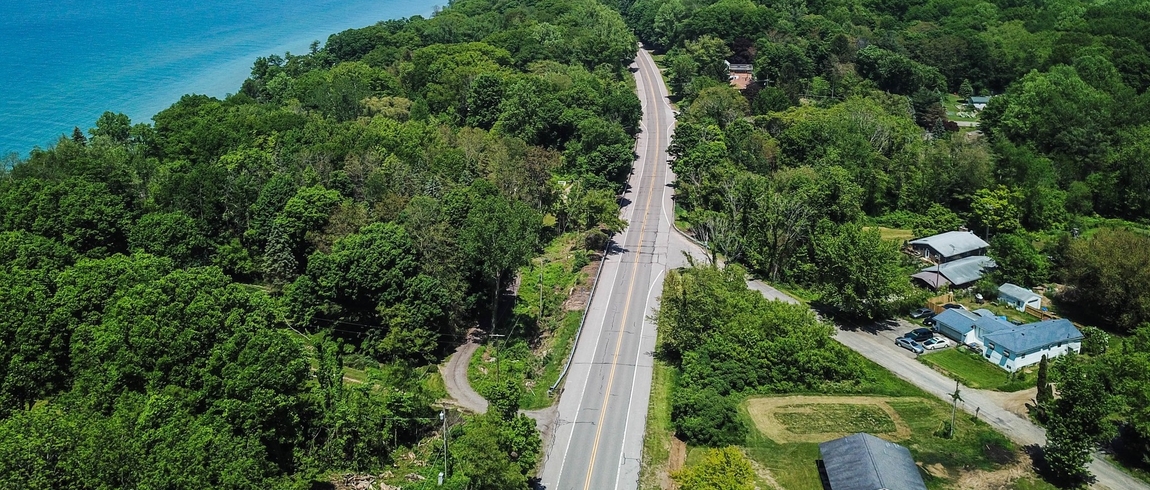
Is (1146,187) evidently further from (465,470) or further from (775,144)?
(465,470)

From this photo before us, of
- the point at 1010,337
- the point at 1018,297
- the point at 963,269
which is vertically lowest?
the point at 1018,297

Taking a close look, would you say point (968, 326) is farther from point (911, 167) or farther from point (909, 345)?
point (911, 167)

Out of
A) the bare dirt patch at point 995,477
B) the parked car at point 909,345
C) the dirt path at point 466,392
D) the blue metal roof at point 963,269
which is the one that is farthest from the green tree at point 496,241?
Result: the blue metal roof at point 963,269

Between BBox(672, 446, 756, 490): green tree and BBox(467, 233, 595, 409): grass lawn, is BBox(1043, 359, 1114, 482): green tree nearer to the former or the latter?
BBox(672, 446, 756, 490): green tree

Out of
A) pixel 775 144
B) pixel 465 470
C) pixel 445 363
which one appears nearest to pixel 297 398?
pixel 465 470

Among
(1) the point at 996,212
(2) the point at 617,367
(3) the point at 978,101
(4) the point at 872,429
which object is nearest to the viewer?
(4) the point at 872,429

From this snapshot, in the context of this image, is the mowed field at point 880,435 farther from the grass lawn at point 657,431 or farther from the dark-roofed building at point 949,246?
the dark-roofed building at point 949,246

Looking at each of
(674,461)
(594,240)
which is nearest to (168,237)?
(594,240)

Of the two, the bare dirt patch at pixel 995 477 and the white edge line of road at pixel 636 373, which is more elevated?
the white edge line of road at pixel 636 373
